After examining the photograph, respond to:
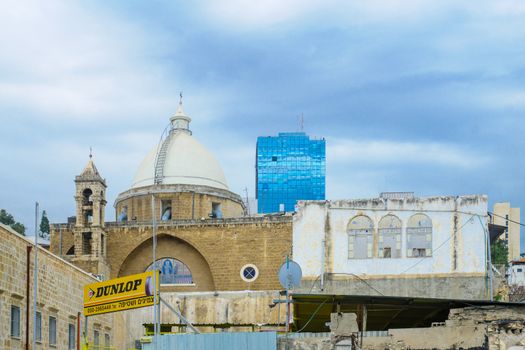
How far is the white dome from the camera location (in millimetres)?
49219

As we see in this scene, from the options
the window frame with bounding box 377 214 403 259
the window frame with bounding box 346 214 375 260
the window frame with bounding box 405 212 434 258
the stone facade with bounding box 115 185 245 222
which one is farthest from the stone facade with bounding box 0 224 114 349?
the stone facade with bounding box 115 185 245 222

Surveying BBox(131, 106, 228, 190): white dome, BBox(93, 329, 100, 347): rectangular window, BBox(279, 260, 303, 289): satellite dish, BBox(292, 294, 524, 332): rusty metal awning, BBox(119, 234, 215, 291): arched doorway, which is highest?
BBox(131, 106, 228, 190): white dome

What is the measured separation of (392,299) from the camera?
20.0 metres

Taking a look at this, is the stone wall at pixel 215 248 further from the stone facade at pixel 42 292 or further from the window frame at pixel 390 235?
the stone facade at pixel 42 292

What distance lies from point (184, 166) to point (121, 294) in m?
26.0

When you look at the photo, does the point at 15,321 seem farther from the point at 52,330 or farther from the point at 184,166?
the point at 184,166

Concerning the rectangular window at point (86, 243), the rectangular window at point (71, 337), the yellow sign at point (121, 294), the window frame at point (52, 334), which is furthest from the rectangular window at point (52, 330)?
the rectangular window at point (86, 243)

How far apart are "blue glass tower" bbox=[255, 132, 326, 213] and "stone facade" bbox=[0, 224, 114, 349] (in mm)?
68026

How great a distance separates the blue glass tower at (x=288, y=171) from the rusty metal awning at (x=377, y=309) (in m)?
74.6

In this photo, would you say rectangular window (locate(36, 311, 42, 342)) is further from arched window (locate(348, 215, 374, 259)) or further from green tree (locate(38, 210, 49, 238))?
green tree (locate(38, 210, 49, 238))

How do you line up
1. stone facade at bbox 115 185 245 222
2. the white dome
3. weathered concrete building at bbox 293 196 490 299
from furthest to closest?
the white dome, stone facade at bbox 115 185 245 222, weathered concrete building at bbox 293 196 490 299

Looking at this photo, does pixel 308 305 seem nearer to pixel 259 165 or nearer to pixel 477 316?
pixel 477 316

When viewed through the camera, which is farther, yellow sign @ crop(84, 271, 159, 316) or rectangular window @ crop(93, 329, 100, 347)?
rectangular window @ crop(93, 329, 100, 347)

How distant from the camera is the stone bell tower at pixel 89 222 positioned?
44406 mm
